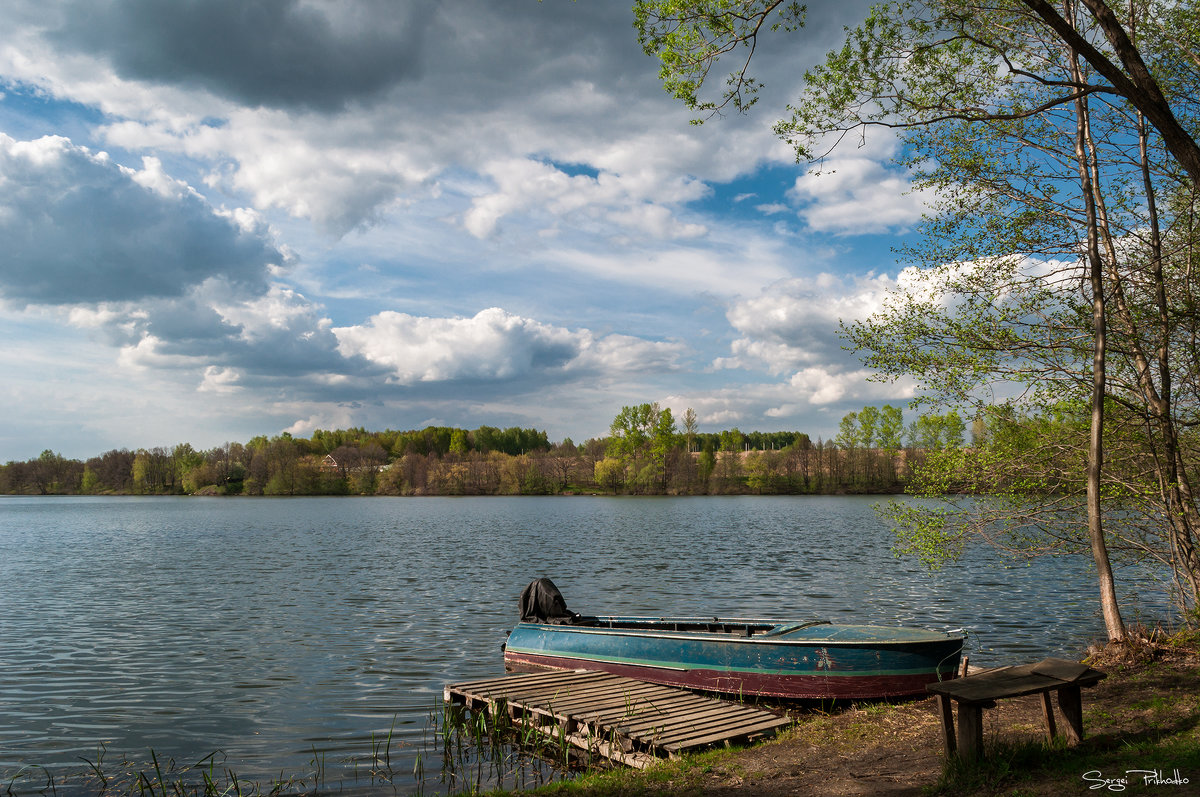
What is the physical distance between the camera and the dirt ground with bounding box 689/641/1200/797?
701 cm

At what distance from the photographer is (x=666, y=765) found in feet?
27.4

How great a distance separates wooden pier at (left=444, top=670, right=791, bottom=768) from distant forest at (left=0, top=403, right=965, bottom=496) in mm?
75207

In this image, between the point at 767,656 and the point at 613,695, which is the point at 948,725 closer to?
the point at 767,656

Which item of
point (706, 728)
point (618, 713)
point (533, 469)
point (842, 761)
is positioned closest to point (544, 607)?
point (618, 713)

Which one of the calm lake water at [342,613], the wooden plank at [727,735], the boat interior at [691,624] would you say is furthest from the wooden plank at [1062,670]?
the calm lake water at [342,613]

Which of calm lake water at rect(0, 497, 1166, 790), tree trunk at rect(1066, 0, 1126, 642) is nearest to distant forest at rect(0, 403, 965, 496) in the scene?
calm lake water at rect(0, 497, 1166, 790)

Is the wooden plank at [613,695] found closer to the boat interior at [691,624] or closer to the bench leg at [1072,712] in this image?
the boat interior at [691,624]

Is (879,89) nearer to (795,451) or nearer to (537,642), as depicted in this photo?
(537,642)

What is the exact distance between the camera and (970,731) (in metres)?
6.54

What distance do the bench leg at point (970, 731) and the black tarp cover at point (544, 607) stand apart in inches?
345

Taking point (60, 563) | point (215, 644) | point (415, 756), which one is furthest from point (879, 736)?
point (60, 563)

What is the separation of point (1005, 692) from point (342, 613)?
1869 centimetres

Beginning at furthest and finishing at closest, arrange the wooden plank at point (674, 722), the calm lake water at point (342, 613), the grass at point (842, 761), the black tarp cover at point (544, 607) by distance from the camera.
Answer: the black tarp cover at point (544, 607) → the calm lake water at point (342, 613) → the wooden plank at point (674, 722) → the grass at point (842, 761)

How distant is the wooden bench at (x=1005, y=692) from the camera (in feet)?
20.7
